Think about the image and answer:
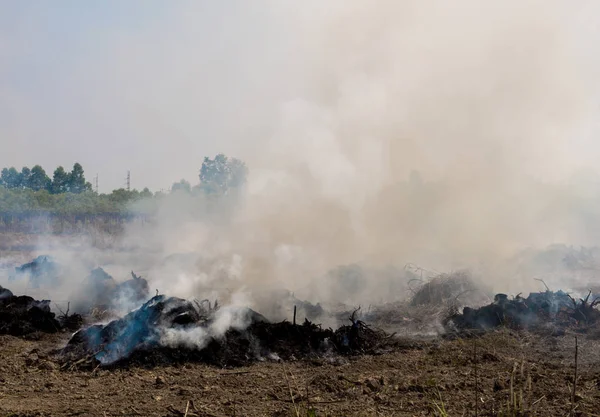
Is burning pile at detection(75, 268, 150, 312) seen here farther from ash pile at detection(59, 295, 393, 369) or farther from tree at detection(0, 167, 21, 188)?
tree at detection(0, 167, 21, 188)

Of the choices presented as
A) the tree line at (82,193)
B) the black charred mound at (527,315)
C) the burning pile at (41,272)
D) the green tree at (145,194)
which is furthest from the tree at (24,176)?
the black charred mound at (527,315)

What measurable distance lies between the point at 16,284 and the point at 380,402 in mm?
15355

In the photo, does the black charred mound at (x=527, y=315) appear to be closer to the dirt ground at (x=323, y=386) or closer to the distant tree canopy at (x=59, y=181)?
the dirt ground at (x=323, y=386)

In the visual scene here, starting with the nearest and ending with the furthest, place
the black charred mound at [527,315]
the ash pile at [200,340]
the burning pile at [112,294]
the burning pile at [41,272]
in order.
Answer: the ash pile at [200,340] → the black charred mound at [527,315] → the burning pile at [112,294] → the burning pile at [41,272]

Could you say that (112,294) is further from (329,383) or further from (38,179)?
(38,179)

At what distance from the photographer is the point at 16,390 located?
7660 mm

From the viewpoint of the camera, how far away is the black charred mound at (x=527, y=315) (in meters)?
12.2

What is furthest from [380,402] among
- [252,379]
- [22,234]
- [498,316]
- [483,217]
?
[22,234]

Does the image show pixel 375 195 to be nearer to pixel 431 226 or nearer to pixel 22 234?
pixel 431 226

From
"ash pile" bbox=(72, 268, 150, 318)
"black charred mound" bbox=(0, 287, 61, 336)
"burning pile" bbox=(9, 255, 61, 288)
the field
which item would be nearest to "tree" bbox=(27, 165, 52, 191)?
"burning pile" bbox=(9, 255, 61, 288)

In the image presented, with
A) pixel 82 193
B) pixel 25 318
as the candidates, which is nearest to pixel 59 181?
pixel 82 193

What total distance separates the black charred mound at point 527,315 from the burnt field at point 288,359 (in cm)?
3

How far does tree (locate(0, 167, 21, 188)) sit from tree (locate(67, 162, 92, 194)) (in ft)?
31.2

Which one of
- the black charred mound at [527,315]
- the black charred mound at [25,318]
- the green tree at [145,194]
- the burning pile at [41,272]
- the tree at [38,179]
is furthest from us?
the tree at [38,179]
